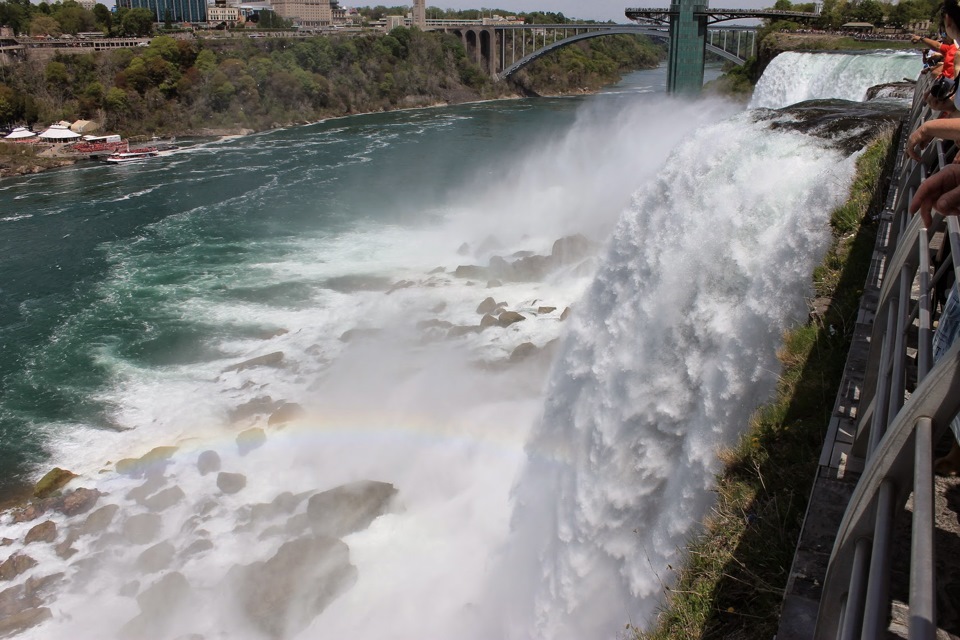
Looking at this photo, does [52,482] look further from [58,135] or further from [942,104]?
[58,135]

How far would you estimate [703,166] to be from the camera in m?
7.41

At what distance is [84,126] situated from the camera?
125ft

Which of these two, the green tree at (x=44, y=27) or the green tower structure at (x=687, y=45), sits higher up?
the green tree at (x=44, y=27)

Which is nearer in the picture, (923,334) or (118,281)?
(923,334)

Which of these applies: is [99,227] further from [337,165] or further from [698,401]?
[698,401]

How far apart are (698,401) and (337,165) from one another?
26669 millimetres

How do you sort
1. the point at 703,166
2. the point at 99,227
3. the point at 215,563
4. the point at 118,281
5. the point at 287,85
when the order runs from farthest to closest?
1. the point at 287,85
2. the point at 99,227
3. the point at 118,281
4. the point at 215,563
5. the point at 703,166

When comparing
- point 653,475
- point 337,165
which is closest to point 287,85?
point 337,165

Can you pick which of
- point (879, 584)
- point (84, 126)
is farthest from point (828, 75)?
point (84, 126)

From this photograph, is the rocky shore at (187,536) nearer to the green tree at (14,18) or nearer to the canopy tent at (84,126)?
the canopy tent at (84,126)

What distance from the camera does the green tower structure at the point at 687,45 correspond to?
35.8m

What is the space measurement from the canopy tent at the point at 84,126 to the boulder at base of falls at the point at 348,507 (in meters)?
35.9

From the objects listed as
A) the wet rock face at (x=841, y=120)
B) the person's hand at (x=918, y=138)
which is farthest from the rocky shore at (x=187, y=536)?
the person's hand at (x=918, y=138)

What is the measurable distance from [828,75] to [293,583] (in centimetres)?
1447
